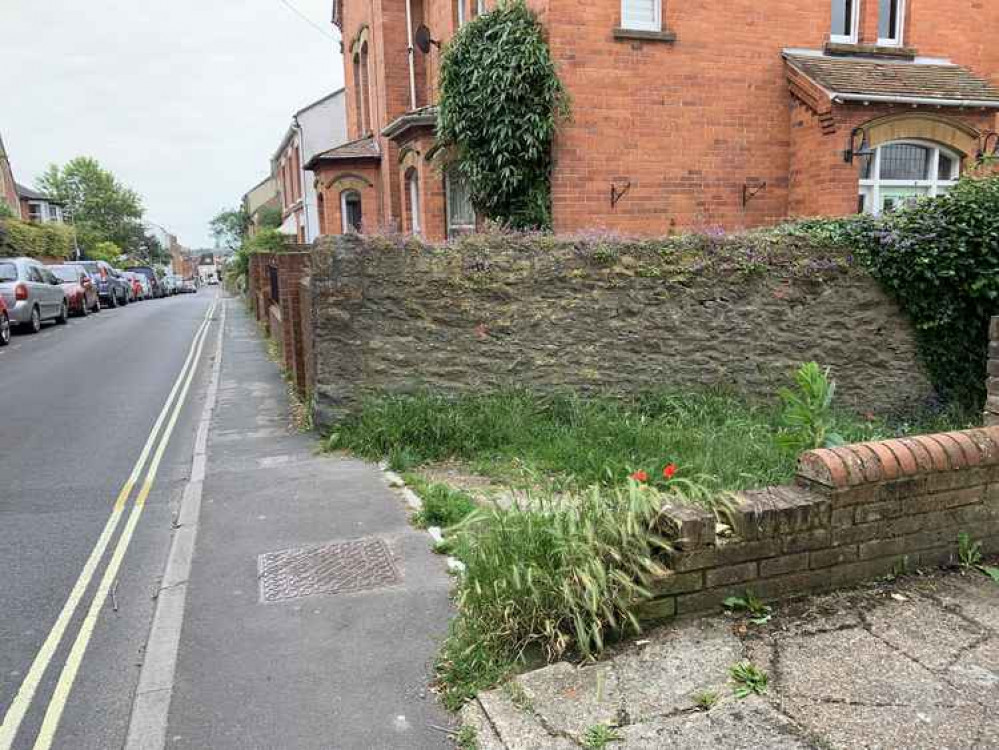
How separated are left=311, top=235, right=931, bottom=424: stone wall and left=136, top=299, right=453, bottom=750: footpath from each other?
1.32 m

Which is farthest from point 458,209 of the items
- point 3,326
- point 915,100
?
point 3,326

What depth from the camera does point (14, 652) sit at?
Answer: 4.01 m

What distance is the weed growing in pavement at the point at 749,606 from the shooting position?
3.77 m

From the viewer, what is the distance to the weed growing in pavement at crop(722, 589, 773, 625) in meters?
3.77

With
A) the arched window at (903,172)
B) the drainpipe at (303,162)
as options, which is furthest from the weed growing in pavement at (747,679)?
the drainpipe at (303,162)

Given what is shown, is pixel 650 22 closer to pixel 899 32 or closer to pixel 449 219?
pixel 899 32

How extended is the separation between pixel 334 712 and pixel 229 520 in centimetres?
279

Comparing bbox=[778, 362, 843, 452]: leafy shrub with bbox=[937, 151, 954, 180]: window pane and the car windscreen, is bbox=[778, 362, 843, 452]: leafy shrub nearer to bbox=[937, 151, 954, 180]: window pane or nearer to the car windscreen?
bbox=[937, 151, 954, 180]: window pane

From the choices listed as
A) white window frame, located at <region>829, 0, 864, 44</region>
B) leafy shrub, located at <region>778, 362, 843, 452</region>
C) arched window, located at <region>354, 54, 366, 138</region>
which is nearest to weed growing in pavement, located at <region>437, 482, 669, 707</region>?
leafy shrub, located at <region>778, 362, 843, 452</region>

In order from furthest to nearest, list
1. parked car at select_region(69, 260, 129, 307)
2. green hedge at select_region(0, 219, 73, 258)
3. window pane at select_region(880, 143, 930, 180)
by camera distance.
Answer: green hedge at select_region(0, 219, 73, 258) < parked car at select_region(69, 260, 129, 307) < window pane at select_region(880, 143, 930, 180)

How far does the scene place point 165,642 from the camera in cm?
399

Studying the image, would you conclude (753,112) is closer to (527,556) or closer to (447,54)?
(447,54)

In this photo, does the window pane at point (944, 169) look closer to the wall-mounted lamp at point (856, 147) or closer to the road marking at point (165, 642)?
the wall-mounted lamp at point (856, 147)

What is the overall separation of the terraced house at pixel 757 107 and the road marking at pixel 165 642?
25.5 ft
